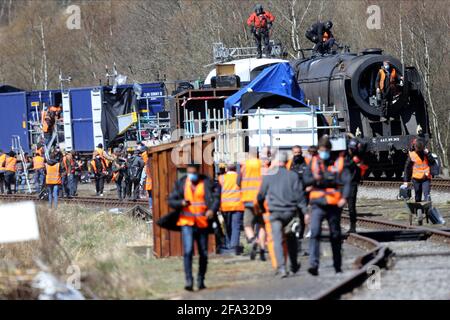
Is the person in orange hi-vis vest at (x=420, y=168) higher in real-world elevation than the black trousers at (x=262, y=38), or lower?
lower

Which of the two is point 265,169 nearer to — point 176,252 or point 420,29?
point 176,252

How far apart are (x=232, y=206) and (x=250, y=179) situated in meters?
1.58

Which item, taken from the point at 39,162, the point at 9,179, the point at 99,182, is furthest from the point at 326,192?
the point at 9,179

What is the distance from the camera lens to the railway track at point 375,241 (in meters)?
13.4

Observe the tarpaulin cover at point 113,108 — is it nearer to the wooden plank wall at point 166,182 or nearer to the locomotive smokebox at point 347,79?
the locomotive smokebox at point 347,79

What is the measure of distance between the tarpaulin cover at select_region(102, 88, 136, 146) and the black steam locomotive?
29.5ft

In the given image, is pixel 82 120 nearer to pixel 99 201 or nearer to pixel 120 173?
pixel 120 173

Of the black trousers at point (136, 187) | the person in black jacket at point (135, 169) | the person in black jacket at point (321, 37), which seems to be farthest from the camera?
the person in black jacket at point (321, 37)

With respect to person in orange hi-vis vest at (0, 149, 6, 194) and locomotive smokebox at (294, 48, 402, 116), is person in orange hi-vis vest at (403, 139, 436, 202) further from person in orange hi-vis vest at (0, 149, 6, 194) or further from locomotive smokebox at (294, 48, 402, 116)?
person in orange hi-vis vest at (0, 149, 6, 194)

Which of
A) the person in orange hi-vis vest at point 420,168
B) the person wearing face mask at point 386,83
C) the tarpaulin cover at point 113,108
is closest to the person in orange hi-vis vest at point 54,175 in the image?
the tarpaulin cover at point 113,108

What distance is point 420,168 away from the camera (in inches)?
864

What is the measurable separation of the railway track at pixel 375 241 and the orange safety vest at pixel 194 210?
2.07 m

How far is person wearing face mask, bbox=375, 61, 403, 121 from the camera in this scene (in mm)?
→ 29141

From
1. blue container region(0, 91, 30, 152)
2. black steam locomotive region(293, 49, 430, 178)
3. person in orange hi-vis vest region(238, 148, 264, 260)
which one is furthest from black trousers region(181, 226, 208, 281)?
blue container region(0, 91, 30, 152)
